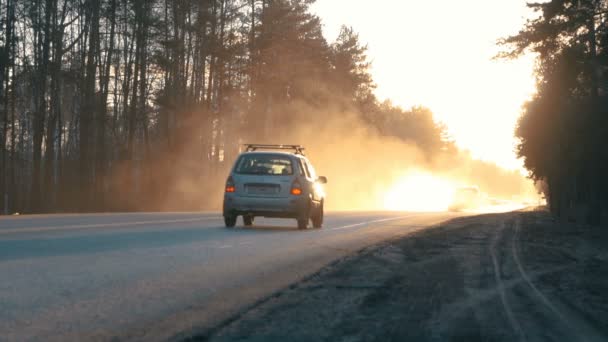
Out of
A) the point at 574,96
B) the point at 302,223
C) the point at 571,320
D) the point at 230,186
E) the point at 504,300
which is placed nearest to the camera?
→ the point at 571,320

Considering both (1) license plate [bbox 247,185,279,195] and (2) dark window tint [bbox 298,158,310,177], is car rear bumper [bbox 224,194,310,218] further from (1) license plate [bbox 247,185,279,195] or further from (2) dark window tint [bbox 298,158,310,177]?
(2) dark window tint [bbox 298,158,310,177]

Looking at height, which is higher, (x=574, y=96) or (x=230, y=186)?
(x=574, y=96)

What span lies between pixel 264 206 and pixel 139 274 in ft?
33.7

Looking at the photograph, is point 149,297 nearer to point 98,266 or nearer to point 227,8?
point 98,266

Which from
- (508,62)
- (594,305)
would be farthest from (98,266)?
(508,62)

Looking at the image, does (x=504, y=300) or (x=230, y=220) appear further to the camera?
A: (x=230, y=220)

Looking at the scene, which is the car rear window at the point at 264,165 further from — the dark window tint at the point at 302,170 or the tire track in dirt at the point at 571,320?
the tire track in dirt at the point at 571,320

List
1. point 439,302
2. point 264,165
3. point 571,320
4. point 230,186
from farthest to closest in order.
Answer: point 264,165 → point 230,186 → point 439,302 → point 571,320

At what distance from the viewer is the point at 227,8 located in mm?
59125

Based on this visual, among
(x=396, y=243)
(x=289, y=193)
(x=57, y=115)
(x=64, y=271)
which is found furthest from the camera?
(x=57, y=115)

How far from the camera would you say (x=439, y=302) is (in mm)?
8430

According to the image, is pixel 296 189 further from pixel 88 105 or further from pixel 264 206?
pixel 88 105

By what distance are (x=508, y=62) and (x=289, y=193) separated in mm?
14391

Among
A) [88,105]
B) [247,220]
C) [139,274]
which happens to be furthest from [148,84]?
[139,274]
